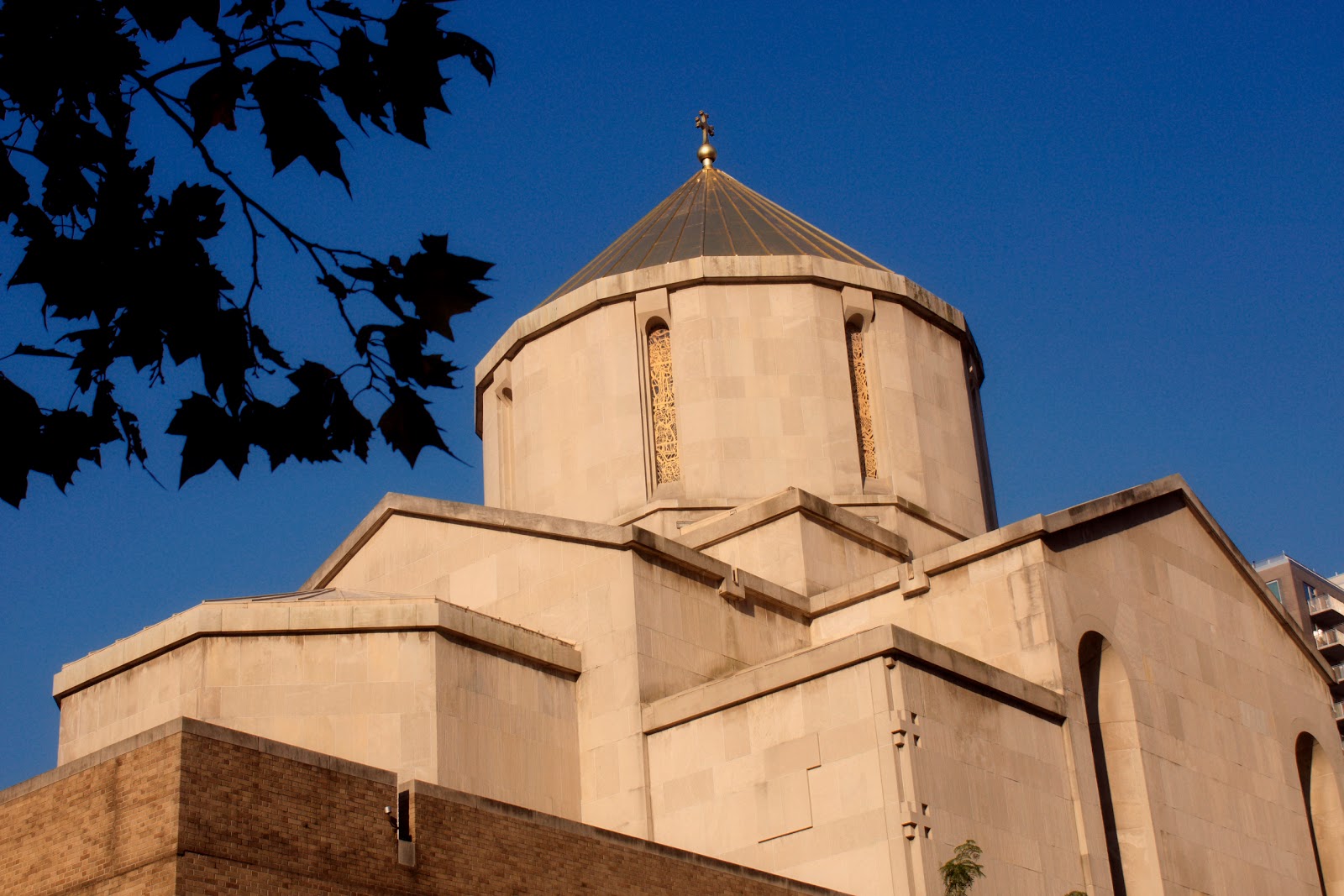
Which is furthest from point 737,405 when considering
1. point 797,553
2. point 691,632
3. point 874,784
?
point 874,784

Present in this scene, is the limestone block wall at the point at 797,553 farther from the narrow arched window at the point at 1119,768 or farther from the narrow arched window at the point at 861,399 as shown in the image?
the narrow arched window at the point at 1119,768

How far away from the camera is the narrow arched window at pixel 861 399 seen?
79.1 feet

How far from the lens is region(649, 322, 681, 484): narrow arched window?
23.7 metres

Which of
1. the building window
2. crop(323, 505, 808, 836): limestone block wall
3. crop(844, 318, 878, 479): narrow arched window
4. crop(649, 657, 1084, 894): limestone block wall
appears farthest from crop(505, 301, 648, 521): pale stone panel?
crop(649, 657, 1084, 894): limestone block wall

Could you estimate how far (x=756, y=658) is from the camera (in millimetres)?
20484

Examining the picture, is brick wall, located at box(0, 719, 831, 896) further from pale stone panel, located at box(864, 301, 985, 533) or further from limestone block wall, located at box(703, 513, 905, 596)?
pale stone panel, located at box(864, 301, 985, 533)

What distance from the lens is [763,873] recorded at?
15133 millimetres

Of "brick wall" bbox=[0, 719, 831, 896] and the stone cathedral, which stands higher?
the stone cathedral

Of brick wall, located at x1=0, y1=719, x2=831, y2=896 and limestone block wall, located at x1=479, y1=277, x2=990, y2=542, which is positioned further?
limestone block wall, located at x1=479, y1=277, x2=990, y2=542

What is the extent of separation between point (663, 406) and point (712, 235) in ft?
11.4

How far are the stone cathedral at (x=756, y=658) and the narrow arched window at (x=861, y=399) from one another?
54 millimetres

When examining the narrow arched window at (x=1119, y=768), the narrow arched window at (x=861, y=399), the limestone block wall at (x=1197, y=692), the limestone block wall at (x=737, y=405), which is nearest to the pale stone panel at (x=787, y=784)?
the limestone block wall at (x=1197, y=692)

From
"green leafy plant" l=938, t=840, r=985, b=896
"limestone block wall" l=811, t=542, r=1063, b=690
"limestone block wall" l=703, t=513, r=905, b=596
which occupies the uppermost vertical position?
"limestone block wall" l=703, t=513, r=905, b=596

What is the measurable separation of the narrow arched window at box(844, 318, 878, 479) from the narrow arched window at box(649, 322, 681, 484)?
251 centimetres
